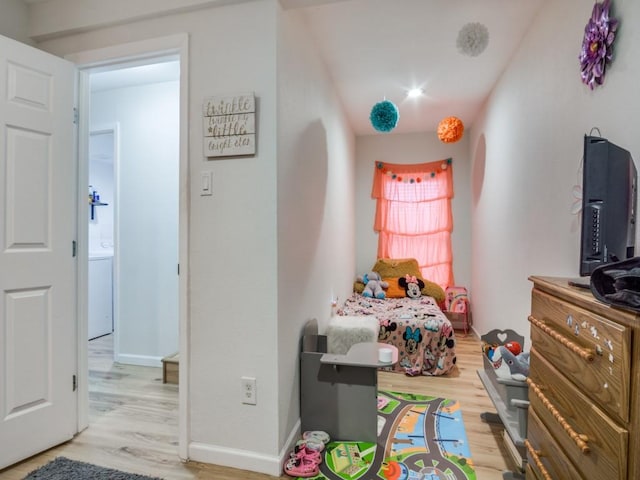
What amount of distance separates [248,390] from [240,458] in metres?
0.34

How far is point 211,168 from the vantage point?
1689 mm

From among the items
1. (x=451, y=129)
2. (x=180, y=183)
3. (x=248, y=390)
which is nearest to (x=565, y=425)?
(x=248, y=390)

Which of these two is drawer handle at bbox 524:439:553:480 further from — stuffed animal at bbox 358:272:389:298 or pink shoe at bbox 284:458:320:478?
stuffed animal at bbox 358:272:389:298

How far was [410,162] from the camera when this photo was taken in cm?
459

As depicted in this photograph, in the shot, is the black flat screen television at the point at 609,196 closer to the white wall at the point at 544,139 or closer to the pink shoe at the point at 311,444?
the white wall at the point at 544,139

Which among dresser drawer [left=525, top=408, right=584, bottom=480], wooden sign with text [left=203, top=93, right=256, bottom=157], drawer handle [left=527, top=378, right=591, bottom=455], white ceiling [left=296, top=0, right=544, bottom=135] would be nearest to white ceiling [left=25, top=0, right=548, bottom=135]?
white ceiling [left=296, top=0, right=544, bottom=135]

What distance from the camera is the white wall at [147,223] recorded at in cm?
298

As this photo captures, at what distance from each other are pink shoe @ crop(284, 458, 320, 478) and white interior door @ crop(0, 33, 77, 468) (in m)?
1.26

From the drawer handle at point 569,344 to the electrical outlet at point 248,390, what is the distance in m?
1.24

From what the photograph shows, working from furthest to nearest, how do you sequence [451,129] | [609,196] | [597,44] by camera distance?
[451,129] < [597,44] < [609,196]

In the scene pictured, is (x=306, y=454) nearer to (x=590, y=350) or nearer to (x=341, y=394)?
(x=341, y=394)

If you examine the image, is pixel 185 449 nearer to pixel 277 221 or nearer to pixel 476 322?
pixel 277 221

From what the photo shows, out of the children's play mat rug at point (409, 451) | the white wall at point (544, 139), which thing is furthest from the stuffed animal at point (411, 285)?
the children's play mat rug at point (409, 451)

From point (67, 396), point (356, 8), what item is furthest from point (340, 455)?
point (356, 8)
